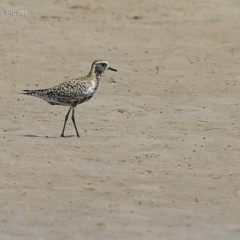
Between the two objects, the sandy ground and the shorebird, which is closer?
the sandy ground

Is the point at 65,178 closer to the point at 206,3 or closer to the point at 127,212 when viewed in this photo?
the point at 127,212

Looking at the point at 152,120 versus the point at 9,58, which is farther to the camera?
the point at 9,58

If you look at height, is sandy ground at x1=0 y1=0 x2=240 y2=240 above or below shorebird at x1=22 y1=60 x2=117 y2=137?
below

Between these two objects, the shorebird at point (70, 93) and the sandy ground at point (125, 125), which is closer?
the sandy ground at point (125, 125)

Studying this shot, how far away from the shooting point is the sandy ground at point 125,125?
9.65 metres

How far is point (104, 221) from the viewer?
9.46 metres

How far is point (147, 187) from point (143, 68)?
648cm

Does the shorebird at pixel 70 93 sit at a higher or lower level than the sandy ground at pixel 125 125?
higher

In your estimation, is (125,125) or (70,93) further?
(125,125)

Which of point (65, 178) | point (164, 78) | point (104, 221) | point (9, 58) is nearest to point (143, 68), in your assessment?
point (164, 78)

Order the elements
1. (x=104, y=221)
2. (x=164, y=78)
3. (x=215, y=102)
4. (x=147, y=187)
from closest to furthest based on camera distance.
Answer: (x=104, y=221) < (x=147, y=187) < (x=215, y=102) < (x=164, y=78)

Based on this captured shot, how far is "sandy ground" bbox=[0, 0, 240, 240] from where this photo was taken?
9.65 meters

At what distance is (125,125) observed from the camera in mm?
13195

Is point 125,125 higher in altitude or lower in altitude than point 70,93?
lower
